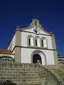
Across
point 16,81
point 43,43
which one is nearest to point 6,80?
point 16,81

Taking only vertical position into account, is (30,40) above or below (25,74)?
above

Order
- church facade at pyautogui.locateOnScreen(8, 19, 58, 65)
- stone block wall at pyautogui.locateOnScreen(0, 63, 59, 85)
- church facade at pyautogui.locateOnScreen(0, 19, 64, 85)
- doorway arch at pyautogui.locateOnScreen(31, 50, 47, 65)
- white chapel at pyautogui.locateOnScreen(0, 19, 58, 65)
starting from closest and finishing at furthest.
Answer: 1. stone block wall at pyautogui.locateOnScreen(0, 63, 59, 85)
2. church facade at pyautogui.locateOnScreen(0, 19, 64, 85)
3. white chapel at pyautogui.locateOnScreen(0, 19, 58, 65)
4. church facade at pyautogui.locateOnScreen(8, 19, 58, 65)
5. doorway arch at pyautogui.locateOnScreen(31, 50, 47, 65)

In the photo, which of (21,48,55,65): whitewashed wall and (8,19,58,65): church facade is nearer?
(21,48,55,65): whitewashed wall

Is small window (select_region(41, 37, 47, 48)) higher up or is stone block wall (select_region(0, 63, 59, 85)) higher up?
small window (select_region(41, 37, 47, 48))

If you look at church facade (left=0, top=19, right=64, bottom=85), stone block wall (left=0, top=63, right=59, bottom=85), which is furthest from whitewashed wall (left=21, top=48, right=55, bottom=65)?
stone block wall (left=0, top=63, right=59, bottom=85)

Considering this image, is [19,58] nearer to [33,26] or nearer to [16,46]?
[16,46]

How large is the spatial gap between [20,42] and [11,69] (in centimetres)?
1254

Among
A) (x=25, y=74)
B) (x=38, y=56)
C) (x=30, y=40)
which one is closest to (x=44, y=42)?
(x=30, y=40)

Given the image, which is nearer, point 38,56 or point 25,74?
point 25,74

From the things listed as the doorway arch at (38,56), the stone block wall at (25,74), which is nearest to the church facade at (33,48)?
the doorway arch at (38,56)

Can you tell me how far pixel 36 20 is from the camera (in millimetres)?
30109

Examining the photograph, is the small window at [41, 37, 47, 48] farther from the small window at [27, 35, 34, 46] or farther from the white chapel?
the small window at [27, 35, 34, 46]

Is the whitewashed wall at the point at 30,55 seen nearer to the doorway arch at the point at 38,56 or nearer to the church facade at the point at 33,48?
the church facade at the point at 33,48

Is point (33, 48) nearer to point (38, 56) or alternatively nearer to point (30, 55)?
point (30, 55)
